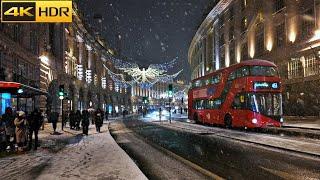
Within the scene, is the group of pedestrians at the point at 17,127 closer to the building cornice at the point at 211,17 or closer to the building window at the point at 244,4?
the building window at the point at 244,4

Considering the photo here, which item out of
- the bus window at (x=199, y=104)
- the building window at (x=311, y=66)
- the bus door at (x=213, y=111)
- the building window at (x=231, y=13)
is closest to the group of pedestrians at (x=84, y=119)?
the bus door at (x=213, y=111)

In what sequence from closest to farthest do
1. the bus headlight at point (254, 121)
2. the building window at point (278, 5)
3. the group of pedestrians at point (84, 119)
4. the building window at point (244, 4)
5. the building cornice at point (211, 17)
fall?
the bus headlight at point (254, 121), the group of pedestrians at point (84, 119), the building window at point (278, 5), the building window at point (244, 4), the building cornice at point (211, 17)

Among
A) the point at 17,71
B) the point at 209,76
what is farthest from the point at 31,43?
the point at 209,76

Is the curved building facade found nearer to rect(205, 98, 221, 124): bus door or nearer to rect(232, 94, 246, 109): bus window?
rect(205, 98, 221, 124): bus door

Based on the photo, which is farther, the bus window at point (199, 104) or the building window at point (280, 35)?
the building window at point (280, 35)

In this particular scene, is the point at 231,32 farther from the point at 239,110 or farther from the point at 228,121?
the point at 239,110

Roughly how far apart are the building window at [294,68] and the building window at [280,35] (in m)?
2.98

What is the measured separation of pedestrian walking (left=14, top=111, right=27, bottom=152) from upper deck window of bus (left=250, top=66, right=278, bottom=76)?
15.4m

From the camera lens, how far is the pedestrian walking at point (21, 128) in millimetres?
15453

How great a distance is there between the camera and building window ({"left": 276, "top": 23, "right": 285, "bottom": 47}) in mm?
43347

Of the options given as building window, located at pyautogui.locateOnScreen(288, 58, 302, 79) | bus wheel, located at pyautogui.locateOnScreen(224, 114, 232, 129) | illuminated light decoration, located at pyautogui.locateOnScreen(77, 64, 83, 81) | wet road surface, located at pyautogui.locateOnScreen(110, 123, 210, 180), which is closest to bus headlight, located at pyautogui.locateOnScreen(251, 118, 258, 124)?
bus wheel, located at pyautogui.locateOnScreen(224, 114, 232, 129)

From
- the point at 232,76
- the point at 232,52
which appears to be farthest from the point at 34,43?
the point at 232,52

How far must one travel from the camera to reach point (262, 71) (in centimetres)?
2606

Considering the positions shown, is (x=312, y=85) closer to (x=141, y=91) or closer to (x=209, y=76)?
(x=209, y=76)
